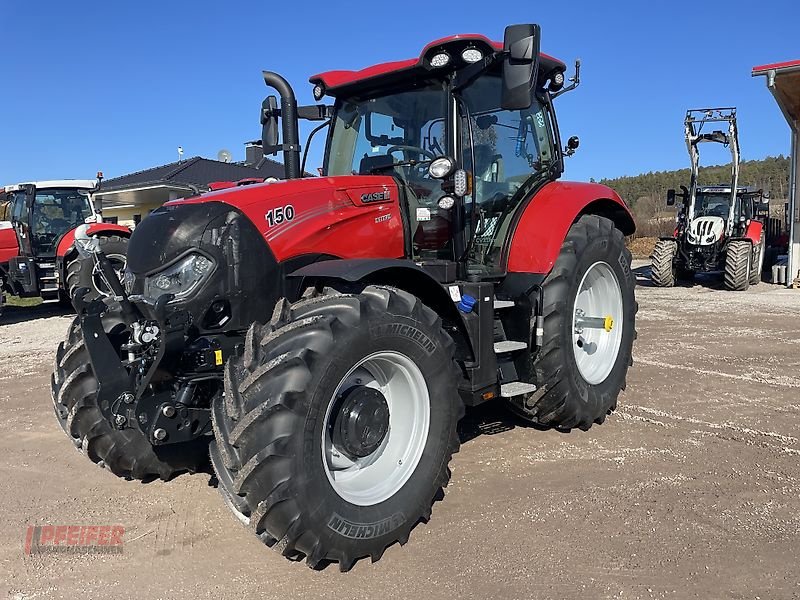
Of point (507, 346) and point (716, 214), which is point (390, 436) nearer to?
point (507, 346)

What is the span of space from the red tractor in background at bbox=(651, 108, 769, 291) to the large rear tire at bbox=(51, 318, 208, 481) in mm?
12614

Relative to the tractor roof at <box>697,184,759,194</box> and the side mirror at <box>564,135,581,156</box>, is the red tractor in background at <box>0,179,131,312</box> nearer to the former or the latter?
the side mirror at <box>564,135,581,156</box>

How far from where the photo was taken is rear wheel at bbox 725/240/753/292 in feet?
42.5

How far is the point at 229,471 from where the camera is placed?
243 cm

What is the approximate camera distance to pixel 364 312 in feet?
8.93

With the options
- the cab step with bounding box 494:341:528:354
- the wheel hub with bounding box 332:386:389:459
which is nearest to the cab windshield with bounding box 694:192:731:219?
the cab step with bounding box 494:341:528:354

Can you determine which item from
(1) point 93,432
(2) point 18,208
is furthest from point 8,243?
(1) point 93,432

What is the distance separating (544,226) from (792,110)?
12.6 metres

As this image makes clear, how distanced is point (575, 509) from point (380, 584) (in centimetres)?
111

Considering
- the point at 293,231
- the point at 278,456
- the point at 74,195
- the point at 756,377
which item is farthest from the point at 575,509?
the point at 74,195

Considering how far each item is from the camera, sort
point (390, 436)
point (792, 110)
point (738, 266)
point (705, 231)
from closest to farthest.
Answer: point (390, 436), point (738, 266), point (792, 110), point (705, 231)

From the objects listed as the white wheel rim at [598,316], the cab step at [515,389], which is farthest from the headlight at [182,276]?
the white wheel rim at [598,316]

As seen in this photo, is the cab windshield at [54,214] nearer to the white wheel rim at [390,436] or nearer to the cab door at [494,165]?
the cab door at [494,165]

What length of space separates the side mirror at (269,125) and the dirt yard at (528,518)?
6.74 feet
